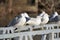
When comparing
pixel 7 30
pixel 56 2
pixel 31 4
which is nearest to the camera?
pixel 7 30

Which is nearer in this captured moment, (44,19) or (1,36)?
(1,36)

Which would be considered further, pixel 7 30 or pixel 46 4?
pixel 46 4

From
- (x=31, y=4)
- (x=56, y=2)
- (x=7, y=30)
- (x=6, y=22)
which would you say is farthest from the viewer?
(x=56, y=2)

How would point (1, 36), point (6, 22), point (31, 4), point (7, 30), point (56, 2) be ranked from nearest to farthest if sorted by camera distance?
point (1, 36) → point (7, 30) → point (6, 22) → point (31, 4) → point (56, 2)

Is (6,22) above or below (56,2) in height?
below

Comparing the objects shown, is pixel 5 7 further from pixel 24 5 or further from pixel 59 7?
pixel 59 7

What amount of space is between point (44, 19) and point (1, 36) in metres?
3.00

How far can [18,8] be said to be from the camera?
659 centimetres

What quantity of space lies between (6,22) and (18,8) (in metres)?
0.53

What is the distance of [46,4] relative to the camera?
23.4ft

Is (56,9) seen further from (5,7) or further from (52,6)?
(5,7)

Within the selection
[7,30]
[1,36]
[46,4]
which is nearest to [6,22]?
[46,4]

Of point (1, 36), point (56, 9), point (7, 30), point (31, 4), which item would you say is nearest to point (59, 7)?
point (56, 9)

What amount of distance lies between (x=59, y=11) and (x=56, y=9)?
0.34 ft
